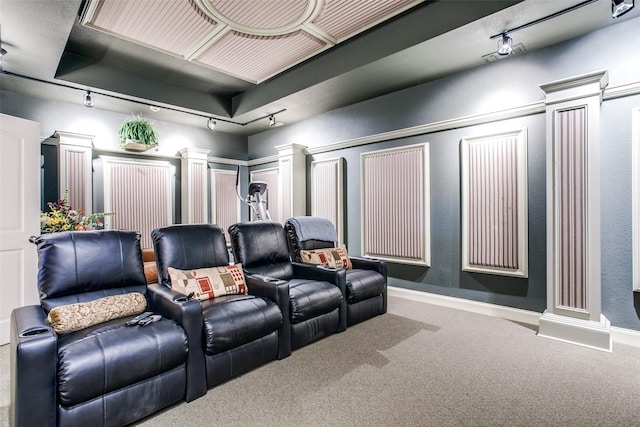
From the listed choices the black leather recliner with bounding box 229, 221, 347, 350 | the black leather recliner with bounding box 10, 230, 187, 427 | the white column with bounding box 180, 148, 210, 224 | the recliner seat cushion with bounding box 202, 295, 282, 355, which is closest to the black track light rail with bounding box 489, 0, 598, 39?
the black leather recliner with bounding box 229, 221, 347, 350

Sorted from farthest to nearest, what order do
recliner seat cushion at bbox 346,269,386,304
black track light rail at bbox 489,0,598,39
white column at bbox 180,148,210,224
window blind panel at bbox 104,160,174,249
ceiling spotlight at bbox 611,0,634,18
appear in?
white column at bbox 180,148,210,224 → window blind panel at bbox 104,160,174,249 → recliner seat cushion at bbox 346,269,386,304 → black track light rail at bbox 489,0,598,39 → ceiling spotlight at bbox 611,0,634,18

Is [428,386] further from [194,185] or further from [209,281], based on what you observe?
[194,185]

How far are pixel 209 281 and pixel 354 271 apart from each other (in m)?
1.62

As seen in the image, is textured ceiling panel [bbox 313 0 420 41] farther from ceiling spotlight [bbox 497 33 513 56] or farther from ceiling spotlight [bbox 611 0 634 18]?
ceiling spotlight [bbox 611 0 634 18]

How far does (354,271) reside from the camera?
3.58 metres

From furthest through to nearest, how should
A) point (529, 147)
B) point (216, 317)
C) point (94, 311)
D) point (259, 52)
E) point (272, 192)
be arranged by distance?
point (272, 192)
point (259, 52)
point (529, 147)
point (216, 317)
point (94, 311)

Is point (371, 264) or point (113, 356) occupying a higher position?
point (371, 264)

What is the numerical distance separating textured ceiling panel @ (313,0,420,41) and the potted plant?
3.29 meters

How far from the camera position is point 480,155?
375cm

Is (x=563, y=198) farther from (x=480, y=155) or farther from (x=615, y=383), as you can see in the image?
(x=615, y=383)

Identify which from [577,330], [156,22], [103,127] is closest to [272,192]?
[103,127]

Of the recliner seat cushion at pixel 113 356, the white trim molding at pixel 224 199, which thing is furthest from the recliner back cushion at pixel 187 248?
the white trim molding at pixel 224 199

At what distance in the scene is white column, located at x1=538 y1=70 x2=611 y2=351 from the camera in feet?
9.20

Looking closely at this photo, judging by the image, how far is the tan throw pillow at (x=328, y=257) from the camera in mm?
3604
